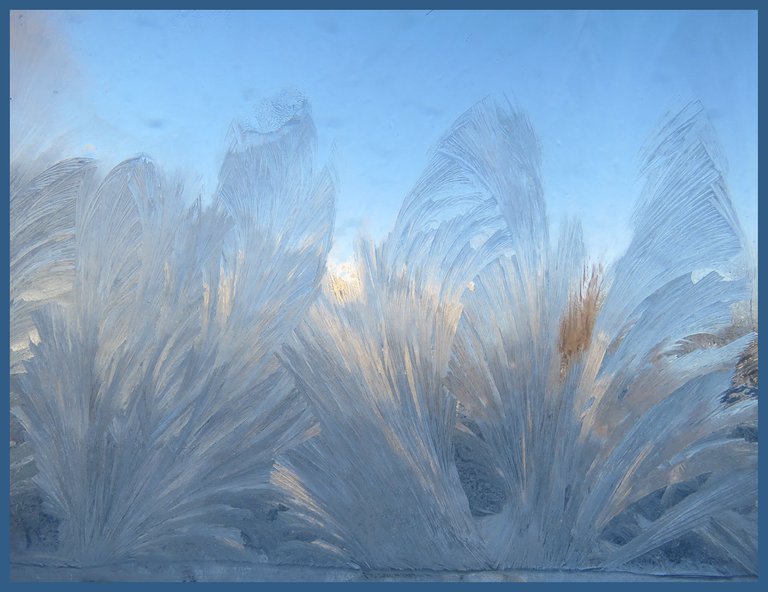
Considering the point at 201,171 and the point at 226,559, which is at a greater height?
the point at 201,171

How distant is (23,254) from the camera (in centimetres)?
267

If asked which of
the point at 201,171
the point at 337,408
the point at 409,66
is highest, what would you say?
the point at 409,66

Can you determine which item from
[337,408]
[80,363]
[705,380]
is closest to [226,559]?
[337,408]

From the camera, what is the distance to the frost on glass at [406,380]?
260 centimetres

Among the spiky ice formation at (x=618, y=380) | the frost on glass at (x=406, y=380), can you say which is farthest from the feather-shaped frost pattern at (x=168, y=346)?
the spiky ice formation at (x=618, y=380)

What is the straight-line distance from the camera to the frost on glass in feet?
8.52

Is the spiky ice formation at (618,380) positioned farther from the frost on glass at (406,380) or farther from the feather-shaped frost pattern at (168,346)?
the feather-shaped frost pattern at (168,346)

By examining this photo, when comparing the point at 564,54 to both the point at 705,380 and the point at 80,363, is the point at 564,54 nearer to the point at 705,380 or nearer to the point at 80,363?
the point at 705,380

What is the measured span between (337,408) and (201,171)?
1048 millimetres

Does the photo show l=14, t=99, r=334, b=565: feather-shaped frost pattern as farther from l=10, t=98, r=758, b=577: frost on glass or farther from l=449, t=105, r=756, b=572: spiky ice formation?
l=449, t=105, r=756, b=572: spiky ice formation

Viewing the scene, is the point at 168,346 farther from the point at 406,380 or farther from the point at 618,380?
the point at 618,380

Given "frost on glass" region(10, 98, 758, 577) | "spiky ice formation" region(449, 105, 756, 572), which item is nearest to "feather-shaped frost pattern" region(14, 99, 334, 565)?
"frost on glass" region(10, 98, 758, 577)

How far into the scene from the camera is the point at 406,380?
8.55 ft

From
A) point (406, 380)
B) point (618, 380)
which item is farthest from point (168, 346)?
point (618, 380)
